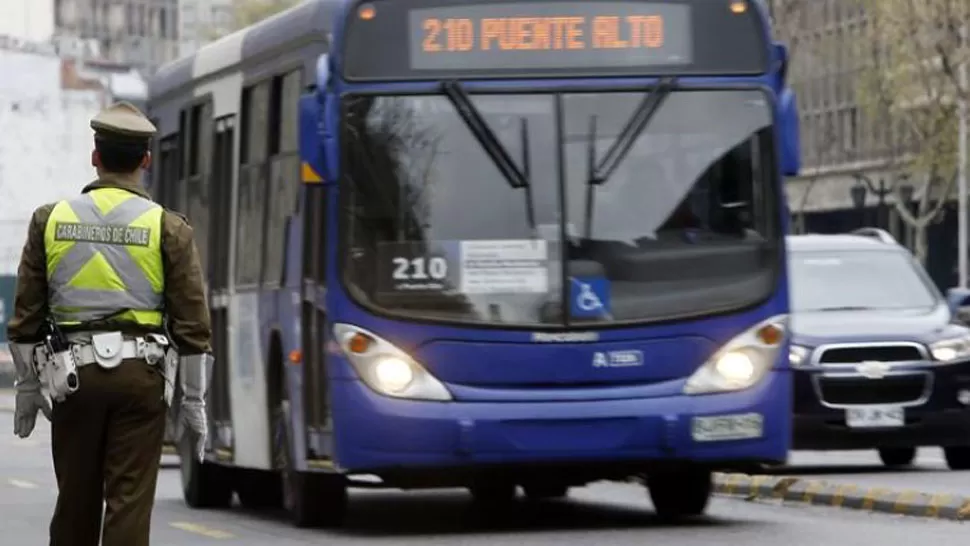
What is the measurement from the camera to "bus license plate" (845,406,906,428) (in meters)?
22.3

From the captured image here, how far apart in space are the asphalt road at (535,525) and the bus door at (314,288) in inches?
22.2

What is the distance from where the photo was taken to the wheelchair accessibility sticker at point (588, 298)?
53.7 ft

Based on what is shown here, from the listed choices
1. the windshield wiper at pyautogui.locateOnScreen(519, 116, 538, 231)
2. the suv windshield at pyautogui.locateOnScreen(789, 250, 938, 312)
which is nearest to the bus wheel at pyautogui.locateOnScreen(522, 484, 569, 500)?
the suv windshield at pyautogui.locateOnScreen(789, 250, 938, 312)

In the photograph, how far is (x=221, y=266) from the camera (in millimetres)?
20156

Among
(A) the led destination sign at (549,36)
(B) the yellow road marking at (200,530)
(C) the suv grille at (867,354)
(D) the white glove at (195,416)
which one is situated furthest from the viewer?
(C) the suv grille at (867,354)

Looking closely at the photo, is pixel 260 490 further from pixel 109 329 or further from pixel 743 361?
pixel 109 329

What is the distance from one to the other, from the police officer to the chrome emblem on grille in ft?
40.6

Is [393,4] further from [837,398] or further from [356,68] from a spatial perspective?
[837,398]

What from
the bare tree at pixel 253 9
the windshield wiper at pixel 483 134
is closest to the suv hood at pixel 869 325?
the windshield wiper at pixel 483 134

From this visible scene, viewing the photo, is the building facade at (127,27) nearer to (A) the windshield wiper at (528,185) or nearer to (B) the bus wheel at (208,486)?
(B) the bus wheel at (208,486)

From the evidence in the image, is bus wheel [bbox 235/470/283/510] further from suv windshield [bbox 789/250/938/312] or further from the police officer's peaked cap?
the police officer's peaked cap

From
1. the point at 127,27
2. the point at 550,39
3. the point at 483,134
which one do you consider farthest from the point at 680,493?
the point at 127,27

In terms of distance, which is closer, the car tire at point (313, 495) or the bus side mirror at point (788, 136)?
the bus side mirror at point (788, 136)

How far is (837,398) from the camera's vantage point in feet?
73.7
